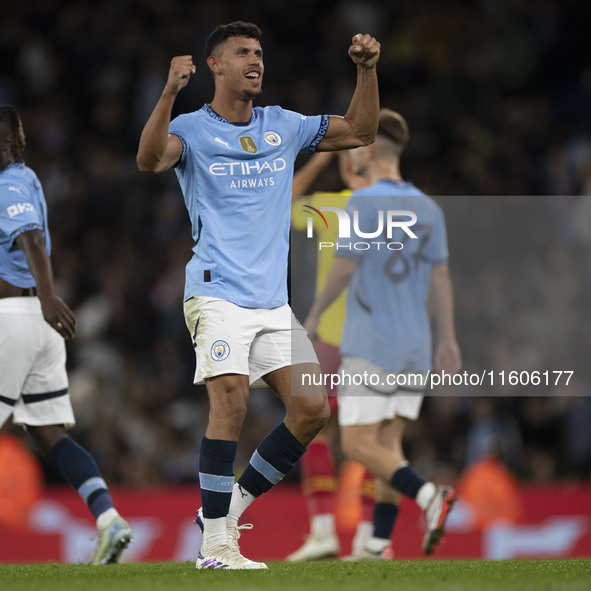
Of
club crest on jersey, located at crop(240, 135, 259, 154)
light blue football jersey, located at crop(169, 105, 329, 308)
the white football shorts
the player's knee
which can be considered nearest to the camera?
light blue football jersey, located at crop(169, 105, 329, 308)

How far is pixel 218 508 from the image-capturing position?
5.01m

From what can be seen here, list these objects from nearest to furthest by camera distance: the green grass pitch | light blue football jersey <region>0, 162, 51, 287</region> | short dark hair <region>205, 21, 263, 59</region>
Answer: the green grass pitch, short dark hair <region>205, 21, 263, 59</region>, light blue football jersey <region>0, 162, 51, 287</region>

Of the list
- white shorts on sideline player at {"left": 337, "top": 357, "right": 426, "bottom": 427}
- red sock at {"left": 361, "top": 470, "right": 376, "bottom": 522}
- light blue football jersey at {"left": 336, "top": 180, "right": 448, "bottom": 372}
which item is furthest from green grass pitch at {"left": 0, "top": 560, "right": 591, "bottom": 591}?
Result: red sock at {"left": 361, "top": 470, "right": 376, "bottom": 522}

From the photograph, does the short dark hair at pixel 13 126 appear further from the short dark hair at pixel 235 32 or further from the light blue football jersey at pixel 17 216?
the short dark hair at pixel 235 32

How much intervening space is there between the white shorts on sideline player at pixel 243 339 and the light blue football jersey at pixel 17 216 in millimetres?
1049

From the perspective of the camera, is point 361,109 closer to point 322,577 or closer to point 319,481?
point 322,577

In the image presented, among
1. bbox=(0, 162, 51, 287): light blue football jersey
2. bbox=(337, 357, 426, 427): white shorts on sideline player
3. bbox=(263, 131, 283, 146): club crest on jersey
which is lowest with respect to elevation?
bbox=(337, 357, 426, 427): white shorts on sideline player

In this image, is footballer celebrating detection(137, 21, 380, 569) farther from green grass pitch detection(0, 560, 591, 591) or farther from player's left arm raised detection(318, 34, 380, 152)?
green grass pitch detection(0, 560, 591, 591)

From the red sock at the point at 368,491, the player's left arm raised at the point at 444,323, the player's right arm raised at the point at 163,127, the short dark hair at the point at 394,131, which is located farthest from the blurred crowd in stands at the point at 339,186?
the player's right arm raised at the point at 163,127

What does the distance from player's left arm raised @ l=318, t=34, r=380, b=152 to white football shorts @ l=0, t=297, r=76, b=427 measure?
1.70 meters

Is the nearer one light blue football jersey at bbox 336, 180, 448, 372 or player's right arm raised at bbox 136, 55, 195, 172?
player's right arm raised at bbox 136, 55, 195, 172

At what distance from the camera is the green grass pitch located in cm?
433

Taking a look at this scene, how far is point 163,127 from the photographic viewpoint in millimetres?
4867

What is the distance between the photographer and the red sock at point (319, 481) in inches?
277
